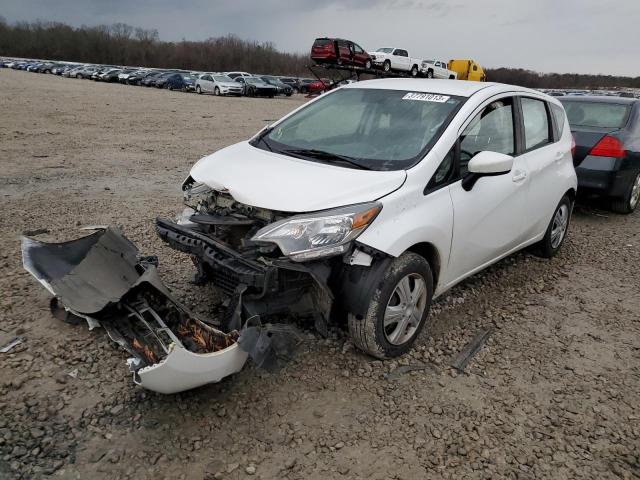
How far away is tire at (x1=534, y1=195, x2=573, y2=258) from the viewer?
504 centimetres

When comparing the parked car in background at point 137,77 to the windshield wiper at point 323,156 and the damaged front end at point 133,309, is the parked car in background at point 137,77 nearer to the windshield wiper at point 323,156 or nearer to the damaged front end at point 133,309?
the damaged front end at point 133,309

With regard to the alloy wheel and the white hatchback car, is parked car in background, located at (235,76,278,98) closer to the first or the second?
the white hatchback car

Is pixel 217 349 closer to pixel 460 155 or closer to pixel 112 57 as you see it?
pixel 460 155

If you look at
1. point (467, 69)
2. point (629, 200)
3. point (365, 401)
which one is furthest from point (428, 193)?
point (467, 69)

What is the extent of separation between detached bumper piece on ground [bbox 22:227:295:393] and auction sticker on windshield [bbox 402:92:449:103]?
7.07 ft

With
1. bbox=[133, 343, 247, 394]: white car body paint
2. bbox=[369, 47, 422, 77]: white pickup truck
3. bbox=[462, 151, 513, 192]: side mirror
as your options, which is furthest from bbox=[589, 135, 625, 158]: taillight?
bbox=[369, 47, 422, 77]: white pickup truck

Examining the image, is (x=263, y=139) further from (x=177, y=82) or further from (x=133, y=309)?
(x=177, y=82)

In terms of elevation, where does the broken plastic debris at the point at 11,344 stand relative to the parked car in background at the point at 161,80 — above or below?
below

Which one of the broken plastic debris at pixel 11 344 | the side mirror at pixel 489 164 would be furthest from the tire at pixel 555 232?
the broken plastic debris at pixel 11 344

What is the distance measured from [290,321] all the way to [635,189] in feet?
19.9

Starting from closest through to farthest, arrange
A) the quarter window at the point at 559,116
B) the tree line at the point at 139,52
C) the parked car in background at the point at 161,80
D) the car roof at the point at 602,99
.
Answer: the quarter window at the point at 559,116
the car roof at the point at 602,99
the parked car in background at the point at 161,80
the tree line at the point at 139,52

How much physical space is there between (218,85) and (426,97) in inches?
1223

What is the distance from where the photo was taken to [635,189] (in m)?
7.06

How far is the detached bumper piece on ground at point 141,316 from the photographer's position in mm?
2428
